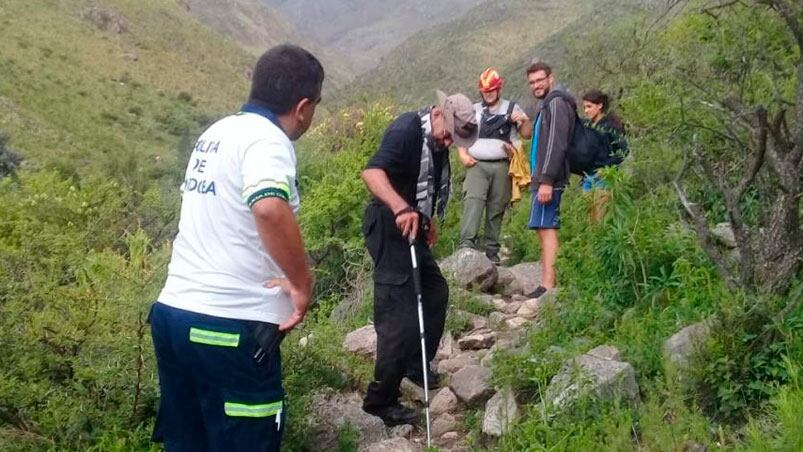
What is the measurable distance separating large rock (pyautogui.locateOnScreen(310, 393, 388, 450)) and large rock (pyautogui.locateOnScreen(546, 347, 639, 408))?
89 cm

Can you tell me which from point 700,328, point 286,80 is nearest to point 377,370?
point 700,328

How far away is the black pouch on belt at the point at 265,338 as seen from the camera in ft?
9.17

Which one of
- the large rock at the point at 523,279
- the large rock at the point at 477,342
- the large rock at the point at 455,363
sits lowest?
the large rock at the point at 523,279

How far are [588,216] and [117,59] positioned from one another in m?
56.8

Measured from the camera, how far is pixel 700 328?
3.88 metres

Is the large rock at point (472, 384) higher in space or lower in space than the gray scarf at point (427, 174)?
lower

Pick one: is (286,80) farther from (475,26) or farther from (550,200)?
(475,26)

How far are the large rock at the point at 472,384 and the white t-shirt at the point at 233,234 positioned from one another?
190 cm

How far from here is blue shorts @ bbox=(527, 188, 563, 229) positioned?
236 inches

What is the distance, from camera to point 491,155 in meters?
7.02

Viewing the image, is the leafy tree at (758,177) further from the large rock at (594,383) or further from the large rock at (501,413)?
the large rock at (501,413)

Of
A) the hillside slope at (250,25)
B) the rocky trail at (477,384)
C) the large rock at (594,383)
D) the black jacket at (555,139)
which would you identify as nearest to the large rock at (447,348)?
the rocky trail at (477,384)

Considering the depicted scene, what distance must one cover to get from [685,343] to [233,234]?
2.20 m

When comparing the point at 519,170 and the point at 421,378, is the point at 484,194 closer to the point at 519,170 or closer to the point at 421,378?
the point at 519,170
